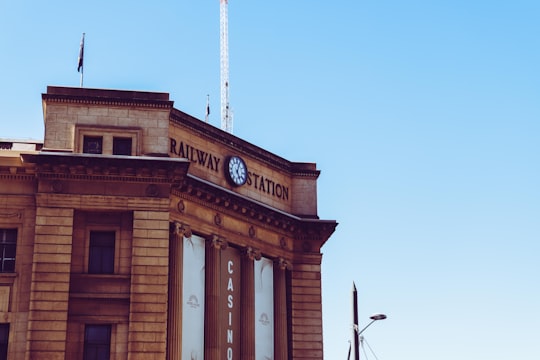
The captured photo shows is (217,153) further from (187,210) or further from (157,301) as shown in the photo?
(157,301)

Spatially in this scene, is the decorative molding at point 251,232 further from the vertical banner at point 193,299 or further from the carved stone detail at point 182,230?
the carved stone detail at point 182,230

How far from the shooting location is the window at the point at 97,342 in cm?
4744

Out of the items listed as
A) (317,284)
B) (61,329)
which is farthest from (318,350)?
(61,329)

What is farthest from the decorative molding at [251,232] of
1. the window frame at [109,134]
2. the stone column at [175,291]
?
the window frame at [109,134]

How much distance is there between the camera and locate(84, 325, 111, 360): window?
47.4 meters

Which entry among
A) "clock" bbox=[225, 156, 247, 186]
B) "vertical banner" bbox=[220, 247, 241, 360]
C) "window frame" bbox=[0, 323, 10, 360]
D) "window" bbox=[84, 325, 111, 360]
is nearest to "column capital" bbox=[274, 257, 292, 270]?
"vertical banner" bbox=[220, 247, 241, 360]

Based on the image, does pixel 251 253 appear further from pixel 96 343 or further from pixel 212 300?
pixel 96 343

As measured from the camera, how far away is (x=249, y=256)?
5625 centimetres

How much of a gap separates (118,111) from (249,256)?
1120cm

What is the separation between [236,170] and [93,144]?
9.44m

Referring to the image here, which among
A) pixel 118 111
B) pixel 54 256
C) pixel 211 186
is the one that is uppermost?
pixel 118 111

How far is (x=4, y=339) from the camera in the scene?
47.3m

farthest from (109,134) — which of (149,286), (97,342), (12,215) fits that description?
(97,342)

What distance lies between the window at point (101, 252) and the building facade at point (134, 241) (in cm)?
5
